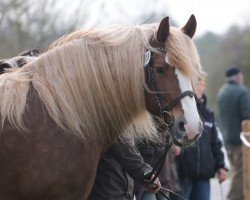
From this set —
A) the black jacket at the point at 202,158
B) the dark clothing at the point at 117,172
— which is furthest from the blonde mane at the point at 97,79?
the black jacket at the point at 202,158

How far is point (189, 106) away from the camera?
12.3 feet

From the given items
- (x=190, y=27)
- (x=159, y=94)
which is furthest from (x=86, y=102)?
(x=190, y=27)

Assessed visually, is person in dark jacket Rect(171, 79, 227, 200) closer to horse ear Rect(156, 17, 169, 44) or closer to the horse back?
horse ear Rect(156, 17, 169, 44)

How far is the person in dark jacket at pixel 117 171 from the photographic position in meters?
4.13

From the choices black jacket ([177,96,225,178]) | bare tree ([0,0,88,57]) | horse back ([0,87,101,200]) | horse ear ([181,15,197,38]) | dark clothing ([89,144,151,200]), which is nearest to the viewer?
horse back ([0,87,101,200])

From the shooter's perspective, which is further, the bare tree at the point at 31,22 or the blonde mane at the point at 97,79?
the bare tree at the point at 31,22

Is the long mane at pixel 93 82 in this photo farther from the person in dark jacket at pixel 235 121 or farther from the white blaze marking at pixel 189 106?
the person in dark jacket at pixel 235 121

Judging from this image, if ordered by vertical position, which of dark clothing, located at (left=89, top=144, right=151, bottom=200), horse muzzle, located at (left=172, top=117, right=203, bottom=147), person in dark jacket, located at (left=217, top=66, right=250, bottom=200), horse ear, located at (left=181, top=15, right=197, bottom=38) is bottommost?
person in dark jacket, located at (left=217, top=66, right=250, bottom=200)

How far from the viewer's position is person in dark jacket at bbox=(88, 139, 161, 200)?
413 centimetres

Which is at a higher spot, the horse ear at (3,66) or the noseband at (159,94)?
the horse ear at (3,66)

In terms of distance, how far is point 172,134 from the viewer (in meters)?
3.81

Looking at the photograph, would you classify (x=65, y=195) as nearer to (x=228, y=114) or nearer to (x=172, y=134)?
(x=172, y=134)

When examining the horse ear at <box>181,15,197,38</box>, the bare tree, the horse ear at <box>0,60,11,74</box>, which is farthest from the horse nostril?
the bare tree

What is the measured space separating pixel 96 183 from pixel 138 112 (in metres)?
0.58
